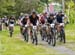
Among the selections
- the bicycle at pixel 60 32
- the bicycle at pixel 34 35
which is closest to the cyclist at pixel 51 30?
the bicycle at pixel 60 32

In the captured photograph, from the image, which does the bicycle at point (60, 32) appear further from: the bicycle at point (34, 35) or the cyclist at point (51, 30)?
the bicycle at point (34, 35)

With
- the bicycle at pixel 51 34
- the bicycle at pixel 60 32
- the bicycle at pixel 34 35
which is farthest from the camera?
the bicycle at pixel 60 32

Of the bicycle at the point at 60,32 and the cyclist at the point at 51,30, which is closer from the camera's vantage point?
the cyclist at the point at 51,30

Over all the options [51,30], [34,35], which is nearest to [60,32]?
[51,30]

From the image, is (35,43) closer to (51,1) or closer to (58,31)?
(58,31)

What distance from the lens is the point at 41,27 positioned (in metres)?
28.0

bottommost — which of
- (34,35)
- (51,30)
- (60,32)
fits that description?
(60,32)

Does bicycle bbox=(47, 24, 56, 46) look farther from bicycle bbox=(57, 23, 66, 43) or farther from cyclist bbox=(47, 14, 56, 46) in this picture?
bicycle bbox=(57, 23, 66, 43)

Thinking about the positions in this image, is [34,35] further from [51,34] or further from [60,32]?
[60,32]

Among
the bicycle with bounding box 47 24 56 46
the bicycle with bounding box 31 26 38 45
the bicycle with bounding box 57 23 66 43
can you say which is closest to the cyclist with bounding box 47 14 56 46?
the bicycle with bounding box 47 24 56 46

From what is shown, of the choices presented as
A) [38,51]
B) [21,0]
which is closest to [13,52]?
[38,51]

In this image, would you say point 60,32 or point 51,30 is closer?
point 51,30

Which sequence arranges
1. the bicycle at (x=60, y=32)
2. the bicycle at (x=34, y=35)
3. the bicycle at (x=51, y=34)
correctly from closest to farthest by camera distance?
the bicycle at (x=34, y=35)
the bicycle at (x=51, y=34)
the bicycle at (x=60, y=32)

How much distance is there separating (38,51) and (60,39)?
225 inches
